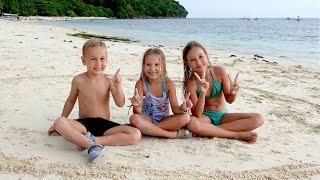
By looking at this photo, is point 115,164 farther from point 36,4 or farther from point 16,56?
point 36,4

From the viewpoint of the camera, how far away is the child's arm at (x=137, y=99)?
4324mm

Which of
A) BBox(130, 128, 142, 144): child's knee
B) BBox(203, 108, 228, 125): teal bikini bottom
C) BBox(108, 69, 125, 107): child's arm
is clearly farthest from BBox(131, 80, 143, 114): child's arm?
BBox(203, 108, 228, 125): teal bikini bottom

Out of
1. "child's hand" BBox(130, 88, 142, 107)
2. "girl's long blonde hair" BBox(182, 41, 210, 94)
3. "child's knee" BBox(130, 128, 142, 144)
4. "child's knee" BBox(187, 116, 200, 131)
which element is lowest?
"child's knee" BBox(130, 128, 142, 144)

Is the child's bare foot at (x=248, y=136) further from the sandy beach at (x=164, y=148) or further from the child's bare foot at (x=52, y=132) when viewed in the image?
the child's bare foot at (x=52, y=132)

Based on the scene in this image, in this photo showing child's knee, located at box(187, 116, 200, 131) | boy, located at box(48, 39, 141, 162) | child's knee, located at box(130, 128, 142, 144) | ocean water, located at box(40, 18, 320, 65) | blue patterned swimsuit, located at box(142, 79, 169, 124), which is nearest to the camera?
boy, located at box(48, 39, 141, 162)

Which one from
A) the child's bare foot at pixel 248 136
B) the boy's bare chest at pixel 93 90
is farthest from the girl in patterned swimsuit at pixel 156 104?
the child's bare foot at pixel 248 136

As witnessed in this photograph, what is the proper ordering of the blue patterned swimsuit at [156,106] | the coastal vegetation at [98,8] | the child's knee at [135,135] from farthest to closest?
the coastal vegetation at [98,8]
the blue patterned swimsuit at [156,106]
the child's knee at [135,135]

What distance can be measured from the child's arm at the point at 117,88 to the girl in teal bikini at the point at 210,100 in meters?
0.77

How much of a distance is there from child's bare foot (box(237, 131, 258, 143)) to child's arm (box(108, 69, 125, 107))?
134cm

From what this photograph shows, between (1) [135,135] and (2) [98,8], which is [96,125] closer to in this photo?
(1) [135,135]

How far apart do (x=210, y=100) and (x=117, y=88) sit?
1136 millimetres

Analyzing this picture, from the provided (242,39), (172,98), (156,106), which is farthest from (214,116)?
(242,39)

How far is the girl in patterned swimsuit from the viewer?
4371 millimetres

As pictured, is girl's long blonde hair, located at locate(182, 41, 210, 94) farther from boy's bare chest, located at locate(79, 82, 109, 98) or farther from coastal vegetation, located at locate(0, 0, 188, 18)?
coastal vegetation, located at locate(0, 0, 188, 18)
